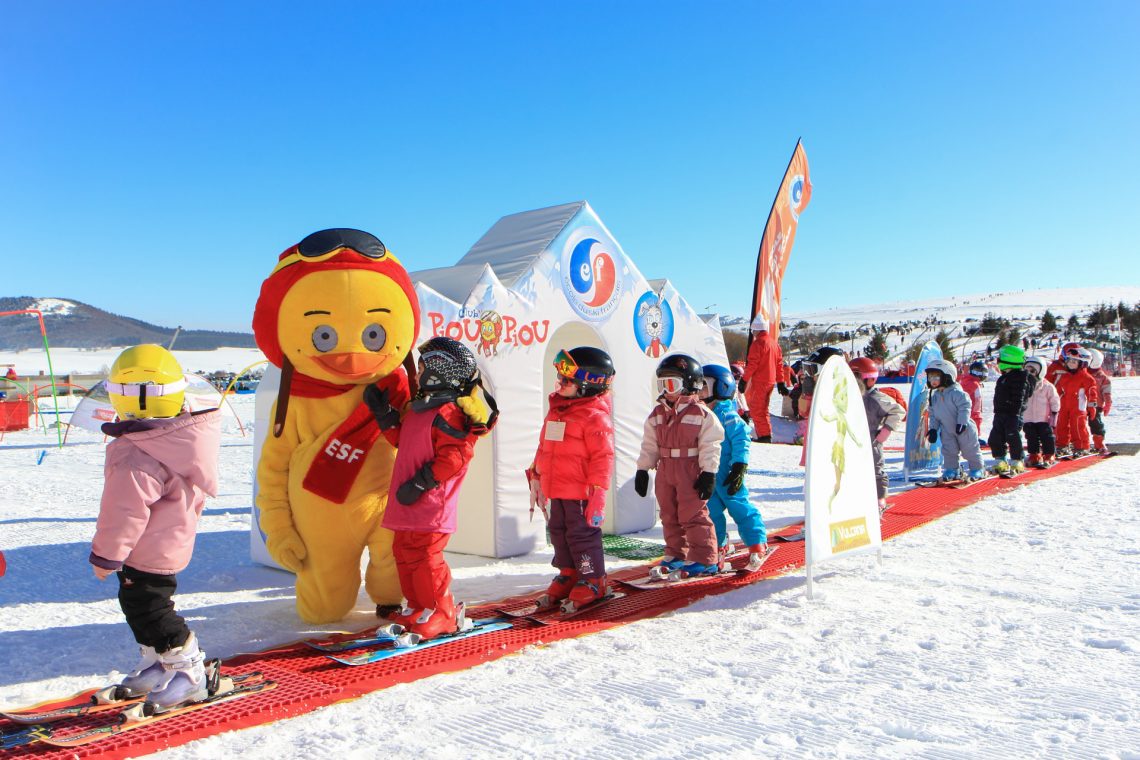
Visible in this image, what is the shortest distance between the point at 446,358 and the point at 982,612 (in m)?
3.30

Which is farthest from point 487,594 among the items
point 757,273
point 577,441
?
point 757,273

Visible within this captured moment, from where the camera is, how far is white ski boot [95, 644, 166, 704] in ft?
10.6

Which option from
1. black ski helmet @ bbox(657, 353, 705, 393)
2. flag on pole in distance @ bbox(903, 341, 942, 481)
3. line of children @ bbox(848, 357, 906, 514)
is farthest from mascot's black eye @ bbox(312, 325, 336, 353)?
flag on pole in distance @ bbox(903, 341, 942, 481)

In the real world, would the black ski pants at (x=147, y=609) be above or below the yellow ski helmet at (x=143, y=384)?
below

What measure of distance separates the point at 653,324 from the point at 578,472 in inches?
122

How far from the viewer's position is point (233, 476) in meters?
11.5

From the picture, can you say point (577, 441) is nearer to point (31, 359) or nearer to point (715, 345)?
point (715, 345)

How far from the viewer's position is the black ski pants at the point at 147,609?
127 inches

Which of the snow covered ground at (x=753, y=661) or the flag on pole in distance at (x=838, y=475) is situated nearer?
the snow covered ground at (x=753, y=661)

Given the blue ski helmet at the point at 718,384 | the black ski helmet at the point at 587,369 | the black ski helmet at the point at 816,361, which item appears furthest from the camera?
the black ski helmet at the point at 816,361

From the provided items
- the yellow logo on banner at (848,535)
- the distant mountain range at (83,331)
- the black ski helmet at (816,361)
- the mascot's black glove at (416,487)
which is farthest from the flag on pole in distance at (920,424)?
the distant mountain range at (83,331)

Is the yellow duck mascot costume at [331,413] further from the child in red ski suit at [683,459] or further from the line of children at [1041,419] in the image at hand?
the line of children at [1041,419]

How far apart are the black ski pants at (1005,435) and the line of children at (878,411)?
439cm

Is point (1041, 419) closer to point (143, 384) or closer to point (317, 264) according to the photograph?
point (317, 264)
